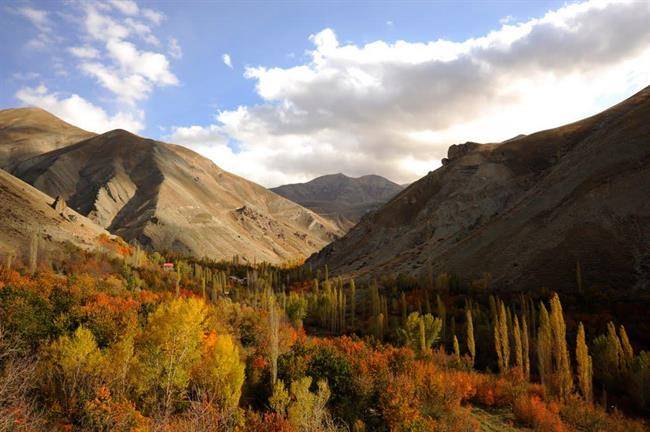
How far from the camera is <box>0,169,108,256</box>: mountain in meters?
50.3

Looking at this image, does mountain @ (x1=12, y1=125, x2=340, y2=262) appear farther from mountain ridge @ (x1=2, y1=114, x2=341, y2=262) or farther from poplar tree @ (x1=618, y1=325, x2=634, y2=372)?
poplar tree @ (x1=618, y1=325, x2=634, y2=372)

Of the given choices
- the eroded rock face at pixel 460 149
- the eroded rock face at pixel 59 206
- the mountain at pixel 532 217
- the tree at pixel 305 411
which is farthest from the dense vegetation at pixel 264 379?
the eroded rock face at pixel 460 149

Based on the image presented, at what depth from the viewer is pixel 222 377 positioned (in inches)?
693

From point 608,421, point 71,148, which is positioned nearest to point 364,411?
point 608,421

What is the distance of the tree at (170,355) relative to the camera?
16953 millimetres

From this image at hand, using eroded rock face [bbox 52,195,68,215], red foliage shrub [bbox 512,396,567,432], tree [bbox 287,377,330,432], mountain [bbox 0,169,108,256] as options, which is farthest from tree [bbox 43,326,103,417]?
eroded rock face [bbox 52,195,68,215]

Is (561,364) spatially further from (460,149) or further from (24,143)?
(24,143)

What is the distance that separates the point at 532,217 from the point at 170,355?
5025 centimetres

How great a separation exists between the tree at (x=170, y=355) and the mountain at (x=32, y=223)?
3872 cm

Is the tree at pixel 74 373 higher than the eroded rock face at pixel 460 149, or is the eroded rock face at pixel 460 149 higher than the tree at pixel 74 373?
the eroded rock face at pixel 460 149

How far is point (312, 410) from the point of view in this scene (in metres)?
15.9

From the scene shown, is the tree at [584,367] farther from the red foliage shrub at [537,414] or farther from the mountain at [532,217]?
the mountain at [532,217]

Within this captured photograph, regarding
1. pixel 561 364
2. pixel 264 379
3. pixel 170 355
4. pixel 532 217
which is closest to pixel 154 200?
pixel 532 217

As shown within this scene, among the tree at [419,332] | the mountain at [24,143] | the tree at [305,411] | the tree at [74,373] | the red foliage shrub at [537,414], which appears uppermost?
the mountain at [24,143]
